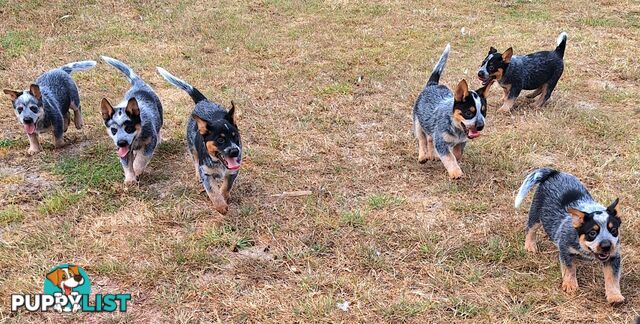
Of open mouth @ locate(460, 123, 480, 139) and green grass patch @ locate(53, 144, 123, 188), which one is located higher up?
open mouth @ locate(460, 123, 480, 139)

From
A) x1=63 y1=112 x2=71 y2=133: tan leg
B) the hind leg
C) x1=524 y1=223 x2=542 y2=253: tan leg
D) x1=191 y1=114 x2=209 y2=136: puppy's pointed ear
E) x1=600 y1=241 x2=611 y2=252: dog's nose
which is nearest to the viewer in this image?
x1=600 y1=241 x2=611 y2=252: dog's nose

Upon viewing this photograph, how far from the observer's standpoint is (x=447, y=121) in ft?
18.8

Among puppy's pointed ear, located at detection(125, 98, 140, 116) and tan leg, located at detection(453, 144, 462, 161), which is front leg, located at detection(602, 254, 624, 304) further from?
puppy's pointed ear, located at detection(125, 98, 140, 116)

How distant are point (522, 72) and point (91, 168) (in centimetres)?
583

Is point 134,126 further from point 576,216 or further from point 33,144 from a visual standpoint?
point 576,216

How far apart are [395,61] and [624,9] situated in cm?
701

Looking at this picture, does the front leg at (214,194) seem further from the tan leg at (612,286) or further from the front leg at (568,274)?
the tan leg at (612,286)

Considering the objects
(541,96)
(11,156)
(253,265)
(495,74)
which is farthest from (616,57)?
(11,156)

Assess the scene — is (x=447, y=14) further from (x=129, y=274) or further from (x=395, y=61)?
(x=129, y=274)

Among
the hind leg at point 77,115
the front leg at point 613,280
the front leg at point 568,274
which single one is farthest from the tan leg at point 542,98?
the hind leg at point 77,115

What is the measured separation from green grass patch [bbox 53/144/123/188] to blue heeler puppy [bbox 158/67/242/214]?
3.20 ft

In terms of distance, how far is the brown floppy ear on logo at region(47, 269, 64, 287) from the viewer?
13.8ft

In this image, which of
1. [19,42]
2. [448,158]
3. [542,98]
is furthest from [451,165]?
[19,42]

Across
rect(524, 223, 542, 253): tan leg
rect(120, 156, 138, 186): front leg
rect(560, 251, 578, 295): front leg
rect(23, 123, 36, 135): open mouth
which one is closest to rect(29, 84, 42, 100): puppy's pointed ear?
rect(23, 123, 36, 135): open mouth
